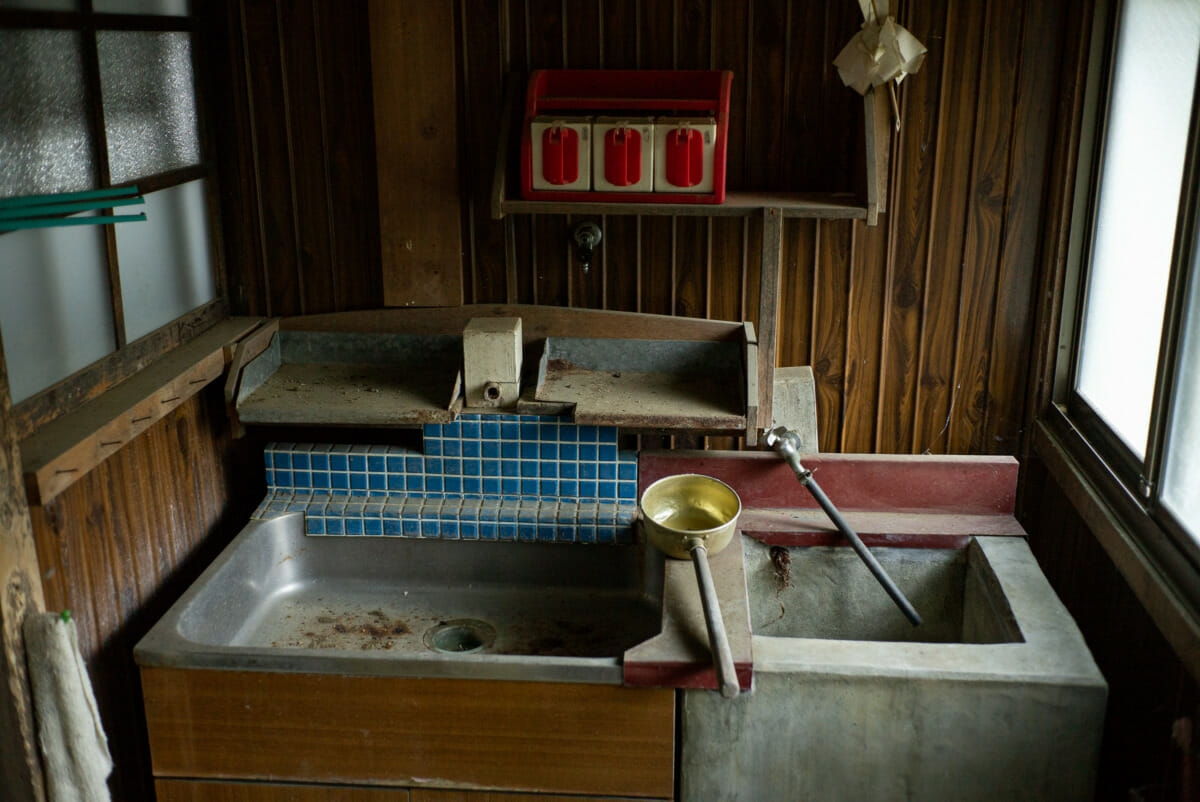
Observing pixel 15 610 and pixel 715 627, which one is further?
pixel 715 627

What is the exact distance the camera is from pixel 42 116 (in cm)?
217

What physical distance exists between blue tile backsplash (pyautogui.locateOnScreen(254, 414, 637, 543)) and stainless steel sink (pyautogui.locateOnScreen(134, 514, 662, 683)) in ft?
0.19

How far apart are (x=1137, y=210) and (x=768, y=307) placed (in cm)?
89

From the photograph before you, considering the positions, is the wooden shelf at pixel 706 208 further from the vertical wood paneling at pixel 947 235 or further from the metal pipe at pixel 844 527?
the metal pipe at pixel 844 527

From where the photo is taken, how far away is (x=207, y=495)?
287 centimetres

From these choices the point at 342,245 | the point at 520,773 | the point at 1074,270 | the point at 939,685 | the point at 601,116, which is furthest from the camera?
the point at 342,245

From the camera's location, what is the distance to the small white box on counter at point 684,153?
2.59 meters

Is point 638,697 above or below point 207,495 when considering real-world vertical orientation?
below

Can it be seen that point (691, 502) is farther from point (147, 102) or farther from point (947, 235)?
point (147, 102)

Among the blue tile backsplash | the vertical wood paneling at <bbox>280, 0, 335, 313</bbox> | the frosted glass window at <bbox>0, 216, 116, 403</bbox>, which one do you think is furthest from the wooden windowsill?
the frosted glass window at <bbox>0, 216, 116, 403</bbox>

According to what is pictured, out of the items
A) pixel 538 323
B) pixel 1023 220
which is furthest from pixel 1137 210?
pixel 538 323

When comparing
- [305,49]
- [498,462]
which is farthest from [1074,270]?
[305,49]

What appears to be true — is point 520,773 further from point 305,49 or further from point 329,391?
point 305,49

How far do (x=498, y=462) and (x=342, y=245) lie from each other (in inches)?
30.7
